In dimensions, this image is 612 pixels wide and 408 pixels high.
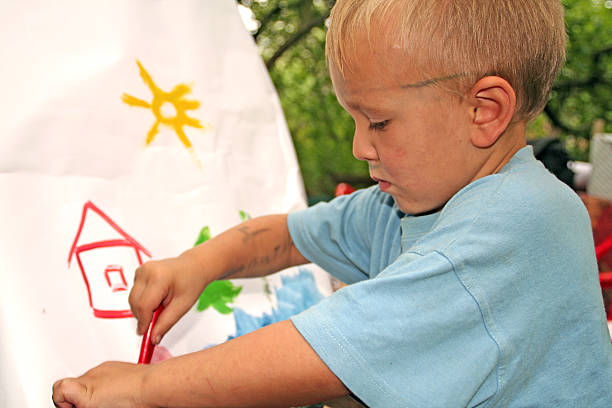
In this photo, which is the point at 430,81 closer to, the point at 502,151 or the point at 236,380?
the point at 502,151

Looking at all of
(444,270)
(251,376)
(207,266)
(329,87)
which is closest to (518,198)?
(444,270)

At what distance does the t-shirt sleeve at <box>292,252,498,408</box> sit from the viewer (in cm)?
43

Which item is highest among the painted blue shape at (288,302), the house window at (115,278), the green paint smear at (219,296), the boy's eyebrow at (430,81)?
the boy's eyebrow at (430,81)

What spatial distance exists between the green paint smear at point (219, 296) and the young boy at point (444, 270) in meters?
0.13

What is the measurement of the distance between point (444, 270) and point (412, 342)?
0.06 m

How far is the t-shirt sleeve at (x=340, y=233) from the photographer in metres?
0.74

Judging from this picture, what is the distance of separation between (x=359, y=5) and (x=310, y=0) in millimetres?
1266

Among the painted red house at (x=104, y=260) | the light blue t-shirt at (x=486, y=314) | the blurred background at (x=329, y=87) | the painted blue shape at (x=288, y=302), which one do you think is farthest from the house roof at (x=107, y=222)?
the blurred background at (x=329, y=87)

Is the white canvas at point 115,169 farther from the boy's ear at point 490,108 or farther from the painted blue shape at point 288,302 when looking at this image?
the boy's ear at point 490,108

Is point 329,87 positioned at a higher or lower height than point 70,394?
higher

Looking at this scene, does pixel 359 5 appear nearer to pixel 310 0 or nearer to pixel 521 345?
pixel 521 345

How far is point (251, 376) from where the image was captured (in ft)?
1.46

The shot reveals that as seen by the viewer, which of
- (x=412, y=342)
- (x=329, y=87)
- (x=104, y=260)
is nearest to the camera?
(x=412, y=342)

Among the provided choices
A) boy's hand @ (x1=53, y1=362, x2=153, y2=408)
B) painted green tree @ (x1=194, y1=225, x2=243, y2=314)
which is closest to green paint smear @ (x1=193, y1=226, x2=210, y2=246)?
painted green tree @ (x1=194, y1=225, x2=243, y2=314)
